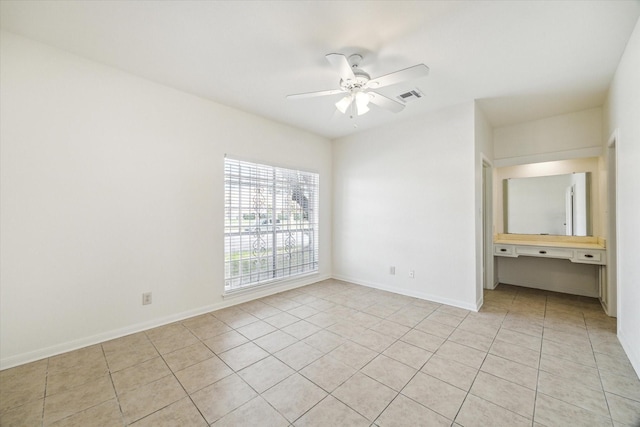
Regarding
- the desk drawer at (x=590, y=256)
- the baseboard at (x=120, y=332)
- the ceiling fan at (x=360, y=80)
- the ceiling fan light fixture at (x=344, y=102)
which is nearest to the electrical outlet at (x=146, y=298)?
the baseboard at (x=120, y=332)

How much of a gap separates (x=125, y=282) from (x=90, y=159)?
1.25 m

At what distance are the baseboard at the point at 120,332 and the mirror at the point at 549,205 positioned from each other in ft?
13.6

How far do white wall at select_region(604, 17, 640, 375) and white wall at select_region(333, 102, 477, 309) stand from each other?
122 centimetres

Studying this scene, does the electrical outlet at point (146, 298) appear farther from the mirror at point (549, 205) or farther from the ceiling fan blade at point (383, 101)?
the mirror at point (549, 205)

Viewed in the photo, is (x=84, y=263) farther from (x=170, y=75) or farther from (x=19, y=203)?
(x=170, y=75)

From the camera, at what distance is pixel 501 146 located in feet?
13.9

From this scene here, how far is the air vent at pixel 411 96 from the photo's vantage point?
3.01m

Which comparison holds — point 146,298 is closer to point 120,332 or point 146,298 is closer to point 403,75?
point 120,332

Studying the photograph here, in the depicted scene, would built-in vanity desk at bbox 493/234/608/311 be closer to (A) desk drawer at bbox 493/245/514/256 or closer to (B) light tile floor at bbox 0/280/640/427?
(A) desk drawer at bbox 493/245/514/256

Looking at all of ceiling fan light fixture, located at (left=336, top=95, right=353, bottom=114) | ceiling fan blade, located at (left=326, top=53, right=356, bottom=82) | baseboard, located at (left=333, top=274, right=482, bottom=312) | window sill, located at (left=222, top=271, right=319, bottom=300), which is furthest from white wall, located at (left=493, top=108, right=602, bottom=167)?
window sill, located at (left=222, top=271, right=319, bottom=300)

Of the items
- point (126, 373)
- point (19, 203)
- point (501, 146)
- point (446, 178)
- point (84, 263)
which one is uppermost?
point (501, 146)

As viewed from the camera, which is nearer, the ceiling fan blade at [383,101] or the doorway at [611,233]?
the ceiling fan blade at [383,101]

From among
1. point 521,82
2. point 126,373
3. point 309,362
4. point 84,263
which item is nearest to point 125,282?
point 84,263

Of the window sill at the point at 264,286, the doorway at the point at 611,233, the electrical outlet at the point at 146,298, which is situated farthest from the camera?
the window sill at the point at 264,286
